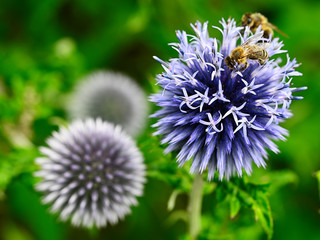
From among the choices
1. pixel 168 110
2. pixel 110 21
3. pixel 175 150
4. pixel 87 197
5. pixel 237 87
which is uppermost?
pixel 110 21

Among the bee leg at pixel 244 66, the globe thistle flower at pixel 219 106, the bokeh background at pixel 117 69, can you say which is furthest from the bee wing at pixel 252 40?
the bokeh background at pixel 117 69

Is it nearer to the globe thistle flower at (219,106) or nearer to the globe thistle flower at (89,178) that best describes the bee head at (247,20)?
the globe thistle flower at (219,106)

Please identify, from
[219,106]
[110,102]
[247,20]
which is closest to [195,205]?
[219,106]

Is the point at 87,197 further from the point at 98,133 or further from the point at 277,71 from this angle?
the point at 277,71

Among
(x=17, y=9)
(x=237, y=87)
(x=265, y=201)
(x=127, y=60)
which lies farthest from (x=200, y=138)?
(x=17, y=9)

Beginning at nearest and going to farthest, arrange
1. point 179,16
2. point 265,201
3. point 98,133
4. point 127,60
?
point 265,201, point 98,133, point 179,16, point 127,60

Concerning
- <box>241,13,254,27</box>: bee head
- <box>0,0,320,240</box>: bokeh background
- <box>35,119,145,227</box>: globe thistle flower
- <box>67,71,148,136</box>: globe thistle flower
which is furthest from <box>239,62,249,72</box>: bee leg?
<box>67,71,148,136</box>: globe thistle flower

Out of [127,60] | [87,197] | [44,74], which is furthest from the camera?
[127,60]

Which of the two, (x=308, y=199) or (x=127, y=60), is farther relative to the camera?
(x=127, y=60)
